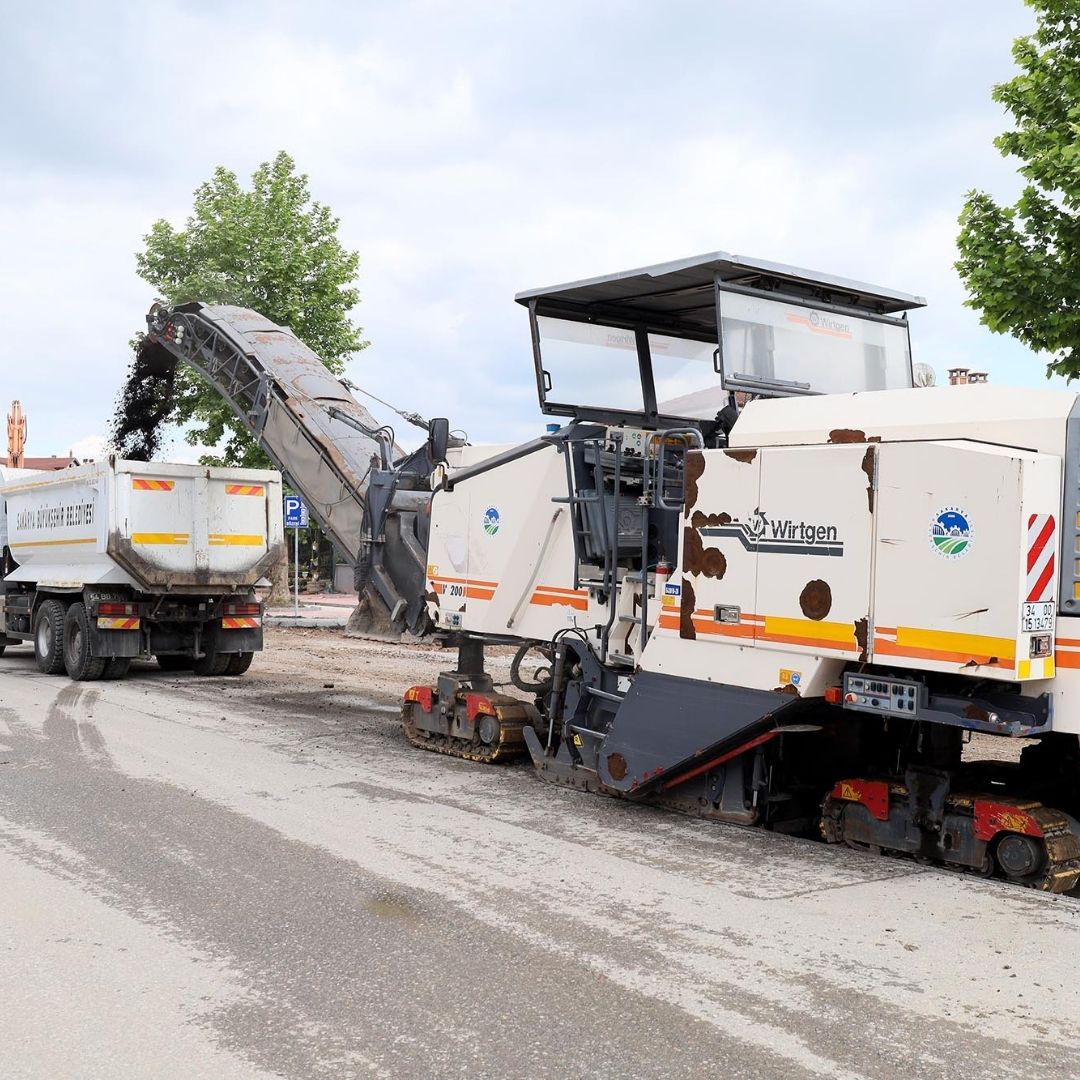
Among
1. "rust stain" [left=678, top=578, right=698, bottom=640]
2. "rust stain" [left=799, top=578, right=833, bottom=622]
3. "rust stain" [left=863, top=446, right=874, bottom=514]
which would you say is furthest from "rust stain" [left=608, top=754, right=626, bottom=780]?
"rust stain" [left=863, top=446, right=874, bottom=514]

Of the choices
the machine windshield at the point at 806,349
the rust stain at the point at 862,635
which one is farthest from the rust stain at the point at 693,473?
the rust stain at the point at 862,635

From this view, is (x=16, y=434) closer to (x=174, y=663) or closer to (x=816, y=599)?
(x=174, y=663)

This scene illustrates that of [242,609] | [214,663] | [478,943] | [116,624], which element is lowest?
[478,943]

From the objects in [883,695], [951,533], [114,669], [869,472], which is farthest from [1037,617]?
[114,669]

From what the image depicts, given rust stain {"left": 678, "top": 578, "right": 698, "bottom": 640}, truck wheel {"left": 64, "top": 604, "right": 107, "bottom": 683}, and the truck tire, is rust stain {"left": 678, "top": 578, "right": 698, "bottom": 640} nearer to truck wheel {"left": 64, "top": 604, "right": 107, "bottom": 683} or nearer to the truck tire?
the truck tire

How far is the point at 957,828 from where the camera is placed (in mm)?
6121

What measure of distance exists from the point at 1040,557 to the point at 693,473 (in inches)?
78.7

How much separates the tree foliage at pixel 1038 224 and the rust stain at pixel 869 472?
7140 mm

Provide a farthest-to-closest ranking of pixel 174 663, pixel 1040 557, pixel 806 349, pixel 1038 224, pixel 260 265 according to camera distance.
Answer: pixel 260 265 < pixel 174 663 < pixel 1038 224 < pixel 806 349 < pixel 1040 557

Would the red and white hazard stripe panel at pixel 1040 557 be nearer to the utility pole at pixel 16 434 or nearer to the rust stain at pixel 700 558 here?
the rust stain at pixel 700 558

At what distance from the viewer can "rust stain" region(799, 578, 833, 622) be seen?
6.18 meters

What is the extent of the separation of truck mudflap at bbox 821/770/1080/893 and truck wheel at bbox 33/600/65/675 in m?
10.7

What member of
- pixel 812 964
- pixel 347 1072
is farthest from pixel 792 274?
pixel 347 1072

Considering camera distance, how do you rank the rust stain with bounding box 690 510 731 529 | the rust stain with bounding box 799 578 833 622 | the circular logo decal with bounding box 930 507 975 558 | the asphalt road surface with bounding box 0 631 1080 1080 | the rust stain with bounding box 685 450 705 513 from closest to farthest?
the asphalt road surface with bounding box 0 631 1080 1080
the circular logo decal with bounding box 930 507 975 558
the rust stain with bounding box 799 578 833 622
the rust stain with bounding box 690 510 731 529
the rust stain with bounding box 685 450 705 513
